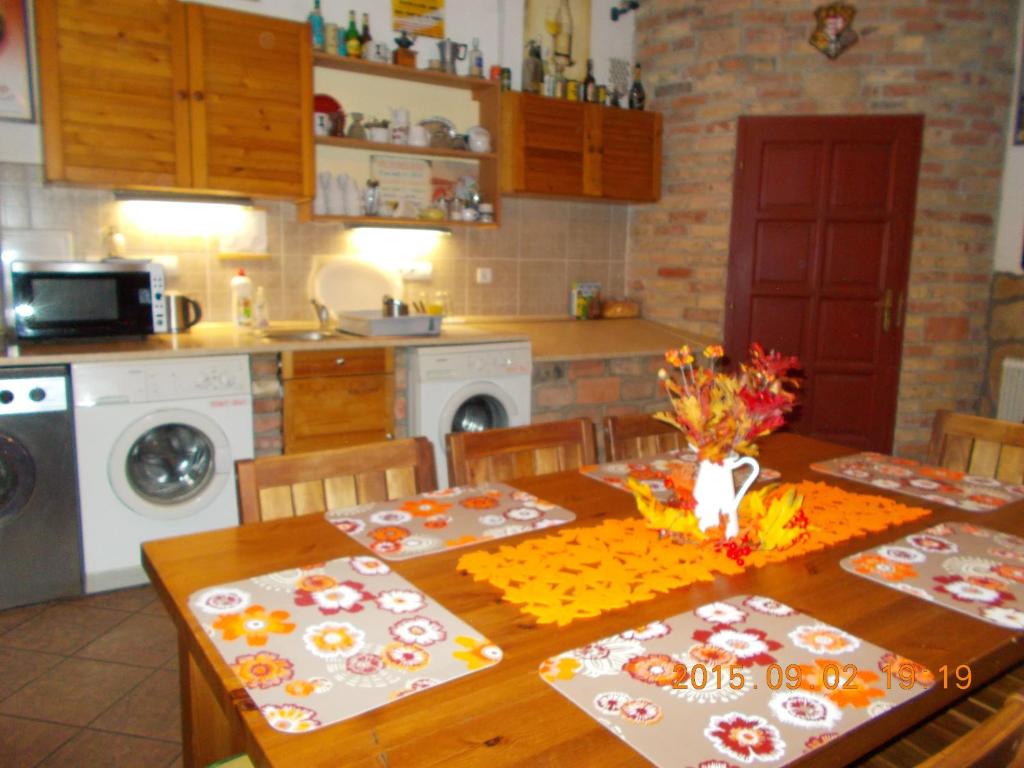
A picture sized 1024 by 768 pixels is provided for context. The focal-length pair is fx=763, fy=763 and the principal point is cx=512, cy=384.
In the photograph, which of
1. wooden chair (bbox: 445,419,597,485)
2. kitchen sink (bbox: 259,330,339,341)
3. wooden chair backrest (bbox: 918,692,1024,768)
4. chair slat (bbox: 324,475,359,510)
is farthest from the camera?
kitchen sink (bbox: 259,330,339,341)

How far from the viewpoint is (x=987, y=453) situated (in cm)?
203

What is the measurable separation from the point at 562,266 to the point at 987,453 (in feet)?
8.91

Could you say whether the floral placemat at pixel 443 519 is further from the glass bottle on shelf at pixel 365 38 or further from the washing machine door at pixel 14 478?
the glass bottle on shelf at pixel 365 38

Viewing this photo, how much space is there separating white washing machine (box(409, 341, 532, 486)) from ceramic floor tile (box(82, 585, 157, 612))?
1.20 meters

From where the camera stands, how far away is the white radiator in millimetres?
3846

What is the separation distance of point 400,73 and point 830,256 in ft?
7.79

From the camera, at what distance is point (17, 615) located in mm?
2555

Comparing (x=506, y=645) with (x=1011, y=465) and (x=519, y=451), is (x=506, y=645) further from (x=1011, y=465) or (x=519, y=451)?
(x=1011, y=465)

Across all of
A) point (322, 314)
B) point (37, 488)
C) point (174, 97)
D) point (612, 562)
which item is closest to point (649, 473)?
point (612, 562)

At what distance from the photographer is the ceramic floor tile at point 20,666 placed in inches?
85.0

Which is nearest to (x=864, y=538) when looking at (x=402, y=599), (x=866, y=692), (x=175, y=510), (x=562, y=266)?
(x=866, y=692)

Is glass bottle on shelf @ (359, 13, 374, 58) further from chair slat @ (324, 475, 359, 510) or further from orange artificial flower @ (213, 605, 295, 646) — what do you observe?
orange artificial flower @ (213, 605, 295, 646)

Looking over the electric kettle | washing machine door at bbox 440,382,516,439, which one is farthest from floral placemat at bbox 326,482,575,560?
the electric kettle

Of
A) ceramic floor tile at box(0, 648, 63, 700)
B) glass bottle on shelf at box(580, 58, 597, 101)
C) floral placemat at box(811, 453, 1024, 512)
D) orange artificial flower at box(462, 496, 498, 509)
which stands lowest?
ceramic floor tile at box(0, 648, 63, 700)
